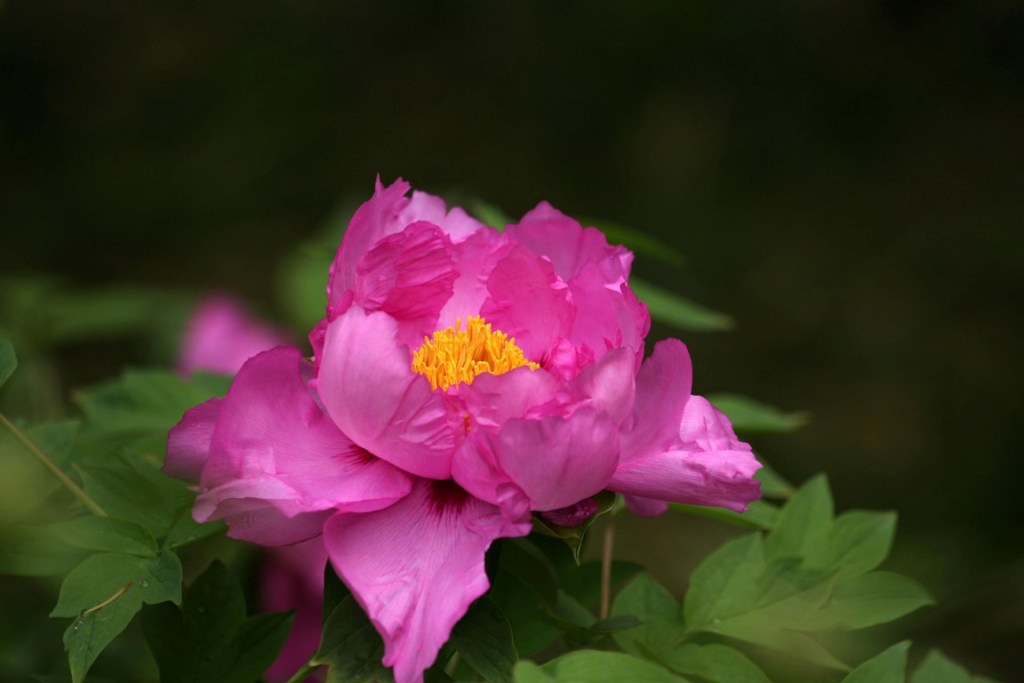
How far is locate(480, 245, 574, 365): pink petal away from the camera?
61 centimetres

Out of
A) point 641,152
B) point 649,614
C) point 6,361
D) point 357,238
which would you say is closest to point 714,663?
point 649,614

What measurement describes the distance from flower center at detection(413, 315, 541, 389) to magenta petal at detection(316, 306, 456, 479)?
0.08 m

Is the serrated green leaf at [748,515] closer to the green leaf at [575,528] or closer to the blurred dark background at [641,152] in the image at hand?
the green leaf at [575,528]

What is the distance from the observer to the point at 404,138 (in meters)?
2.90

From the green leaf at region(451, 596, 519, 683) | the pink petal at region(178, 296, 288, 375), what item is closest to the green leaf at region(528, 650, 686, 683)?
the green leaf at region(451, 596, 519, 683)

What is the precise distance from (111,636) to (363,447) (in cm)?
14

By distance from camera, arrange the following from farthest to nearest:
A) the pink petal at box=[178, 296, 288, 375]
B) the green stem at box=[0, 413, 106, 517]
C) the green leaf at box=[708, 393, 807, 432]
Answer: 1. the pink petal at box=[178, 296, 288, 375]
2. the green leaf at box=[708, 393, 807, 432]
3. the green stem at box=[0, 413, 106, 517]

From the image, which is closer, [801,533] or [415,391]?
[415,391]

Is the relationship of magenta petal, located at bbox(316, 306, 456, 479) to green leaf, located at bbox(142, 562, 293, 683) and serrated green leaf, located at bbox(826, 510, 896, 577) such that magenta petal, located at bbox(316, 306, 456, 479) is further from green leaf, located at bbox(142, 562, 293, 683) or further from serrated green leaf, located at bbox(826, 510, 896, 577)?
serrated green leaf, located at bbox(826, 510, 896, 577)

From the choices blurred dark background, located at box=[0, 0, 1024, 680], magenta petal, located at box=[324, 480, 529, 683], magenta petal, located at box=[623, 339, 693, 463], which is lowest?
blurred dark background, located at box=[0, 0, 1024, 680]

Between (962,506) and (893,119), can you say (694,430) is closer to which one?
(962,506)

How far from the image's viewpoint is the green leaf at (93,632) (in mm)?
519

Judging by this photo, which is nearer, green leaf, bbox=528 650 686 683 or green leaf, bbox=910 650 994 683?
green leaf, bbox=528 650 686 683

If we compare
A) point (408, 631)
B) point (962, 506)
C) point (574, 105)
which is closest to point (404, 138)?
point (574, 105)
